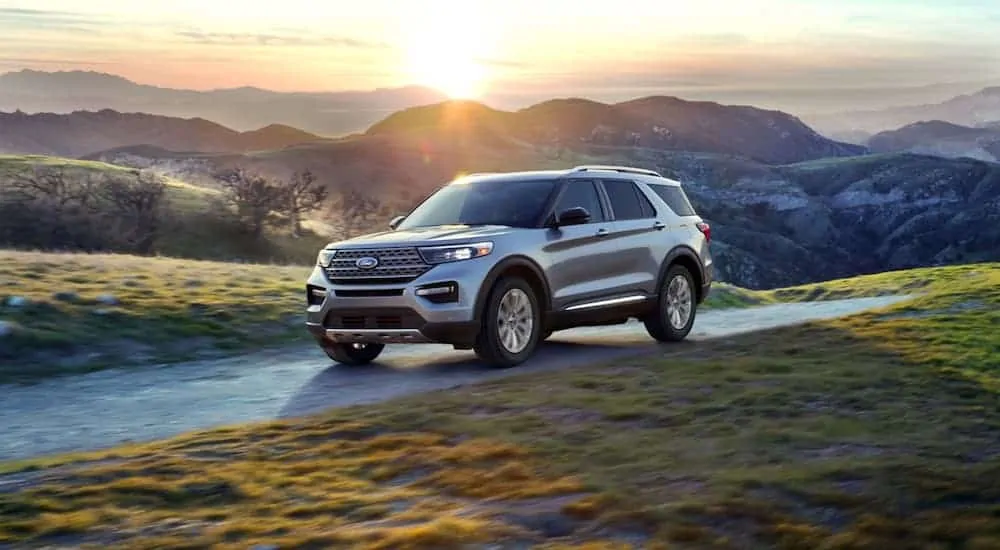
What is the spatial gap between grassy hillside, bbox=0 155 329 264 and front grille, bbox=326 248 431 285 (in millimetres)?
43178

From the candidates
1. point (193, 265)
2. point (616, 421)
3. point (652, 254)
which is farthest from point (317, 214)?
point (616, 421)

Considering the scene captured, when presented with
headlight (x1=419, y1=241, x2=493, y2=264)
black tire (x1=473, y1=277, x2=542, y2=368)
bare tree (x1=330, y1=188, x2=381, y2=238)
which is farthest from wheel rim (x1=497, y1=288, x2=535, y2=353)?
bare tree (x1=330, y1=188, x2=381, y2=238)

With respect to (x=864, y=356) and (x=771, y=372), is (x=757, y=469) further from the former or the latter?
(x=864, y=356)

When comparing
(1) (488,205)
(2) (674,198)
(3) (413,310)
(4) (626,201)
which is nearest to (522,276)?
(1) (488,205)

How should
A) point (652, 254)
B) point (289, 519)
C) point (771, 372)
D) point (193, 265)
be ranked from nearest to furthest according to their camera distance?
1. point (289, 519)
2. point (771, 372)
3. point (652, 254)
4. point (193, 265)

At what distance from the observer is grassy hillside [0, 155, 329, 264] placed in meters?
58.3

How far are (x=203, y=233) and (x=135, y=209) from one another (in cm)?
378

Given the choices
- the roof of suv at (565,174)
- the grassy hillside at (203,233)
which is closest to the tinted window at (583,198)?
the roof of suv at (565,174)

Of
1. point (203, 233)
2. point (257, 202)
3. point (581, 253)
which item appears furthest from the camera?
point (257, 202)

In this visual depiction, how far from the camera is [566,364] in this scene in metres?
12.1

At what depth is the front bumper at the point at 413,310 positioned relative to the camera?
1124 cm

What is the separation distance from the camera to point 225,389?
10977 millimetres

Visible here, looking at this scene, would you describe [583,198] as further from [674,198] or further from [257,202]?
[257,202]

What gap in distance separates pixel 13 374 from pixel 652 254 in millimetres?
6667
